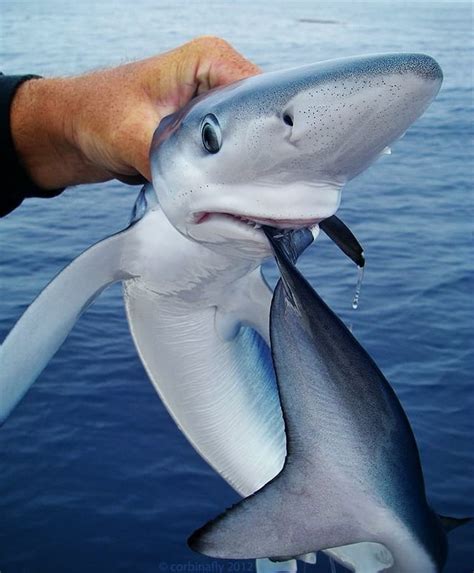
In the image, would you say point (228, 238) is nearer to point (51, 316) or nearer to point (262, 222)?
point (262, 222)

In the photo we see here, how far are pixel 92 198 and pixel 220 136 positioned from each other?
797cm

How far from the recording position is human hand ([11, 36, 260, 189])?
1.72m

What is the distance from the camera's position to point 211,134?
145 cm

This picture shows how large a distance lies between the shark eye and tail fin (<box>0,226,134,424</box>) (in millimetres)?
363

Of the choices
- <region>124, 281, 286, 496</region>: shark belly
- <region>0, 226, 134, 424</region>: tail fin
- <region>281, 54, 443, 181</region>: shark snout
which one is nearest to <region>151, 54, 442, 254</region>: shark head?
<region>281, 54, 443, 181</region>: shark snout

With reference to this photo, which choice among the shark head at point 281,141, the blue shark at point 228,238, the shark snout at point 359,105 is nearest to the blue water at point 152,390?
the blue shark at point 228,238

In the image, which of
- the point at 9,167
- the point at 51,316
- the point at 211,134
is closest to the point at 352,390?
the point at 211,134

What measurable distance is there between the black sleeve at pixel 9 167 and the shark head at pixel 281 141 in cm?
68

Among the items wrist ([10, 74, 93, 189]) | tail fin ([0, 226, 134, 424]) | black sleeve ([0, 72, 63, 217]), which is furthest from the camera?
black sleeve ([0, 72, 63, 217])

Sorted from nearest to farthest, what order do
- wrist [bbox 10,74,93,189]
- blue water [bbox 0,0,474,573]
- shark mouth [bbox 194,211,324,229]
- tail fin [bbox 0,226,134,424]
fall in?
1. shark mouth [bbox 194,211,324,229]
2. tail fin [bbox 0,226,134,424]
3. wrist [bbox 10,74,93,189]
4. blue water [bbox 0,0,474,573]

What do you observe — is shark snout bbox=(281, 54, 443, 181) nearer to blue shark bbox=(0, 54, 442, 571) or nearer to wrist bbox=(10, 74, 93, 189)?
blue shark bbox=(0, 54, 442, 571)

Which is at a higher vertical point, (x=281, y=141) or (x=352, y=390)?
(x=281, y=141)

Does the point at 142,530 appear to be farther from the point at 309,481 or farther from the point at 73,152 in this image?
the point at 309,481

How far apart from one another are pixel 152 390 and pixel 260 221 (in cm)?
385
